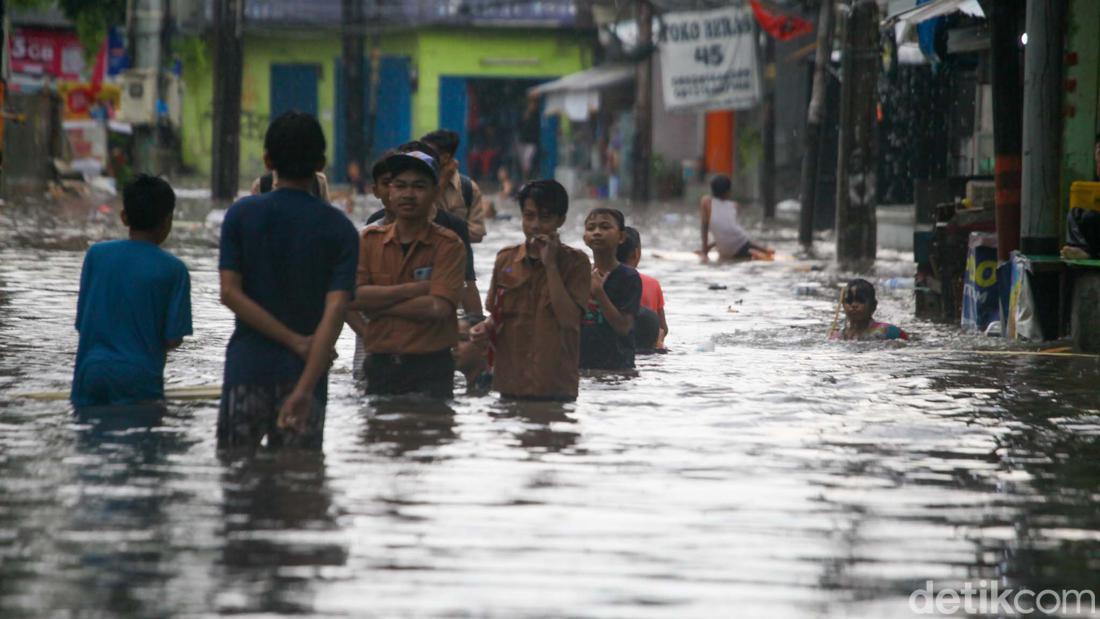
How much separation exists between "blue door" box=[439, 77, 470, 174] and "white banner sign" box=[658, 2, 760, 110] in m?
19.3

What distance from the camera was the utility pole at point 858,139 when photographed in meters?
20.4

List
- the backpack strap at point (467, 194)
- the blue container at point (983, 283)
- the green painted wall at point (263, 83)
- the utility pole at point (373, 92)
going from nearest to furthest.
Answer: the backpack strap at point (467, 194), the blue container at point (983, 283), the utility pole at point (373, 92), the green painted wall at point (263, 83)

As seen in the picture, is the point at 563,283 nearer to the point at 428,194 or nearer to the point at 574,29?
the point at 428,194

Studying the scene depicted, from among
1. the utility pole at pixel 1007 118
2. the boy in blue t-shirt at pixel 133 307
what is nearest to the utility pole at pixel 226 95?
the utility pole at pixel 1007 118

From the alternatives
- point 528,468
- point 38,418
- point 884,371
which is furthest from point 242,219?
point 884,371

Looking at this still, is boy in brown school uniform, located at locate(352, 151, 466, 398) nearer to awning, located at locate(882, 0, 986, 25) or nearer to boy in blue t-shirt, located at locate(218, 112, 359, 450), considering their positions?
boy in blue t-shirt, located at locate(218, 112, 359, 450)

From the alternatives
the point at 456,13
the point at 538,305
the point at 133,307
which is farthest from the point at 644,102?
the point at 133,307

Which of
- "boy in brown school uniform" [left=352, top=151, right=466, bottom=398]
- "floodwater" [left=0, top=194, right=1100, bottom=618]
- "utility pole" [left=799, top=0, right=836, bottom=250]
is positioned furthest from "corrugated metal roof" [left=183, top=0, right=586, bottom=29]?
"boy in brown school uniform" [left=352, top=151, right=466, bottom=398]

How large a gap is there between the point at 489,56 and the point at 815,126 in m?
31.3

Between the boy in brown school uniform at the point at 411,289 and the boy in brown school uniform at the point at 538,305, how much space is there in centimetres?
41

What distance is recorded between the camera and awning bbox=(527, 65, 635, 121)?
4562 cm

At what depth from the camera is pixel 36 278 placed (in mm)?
16312
